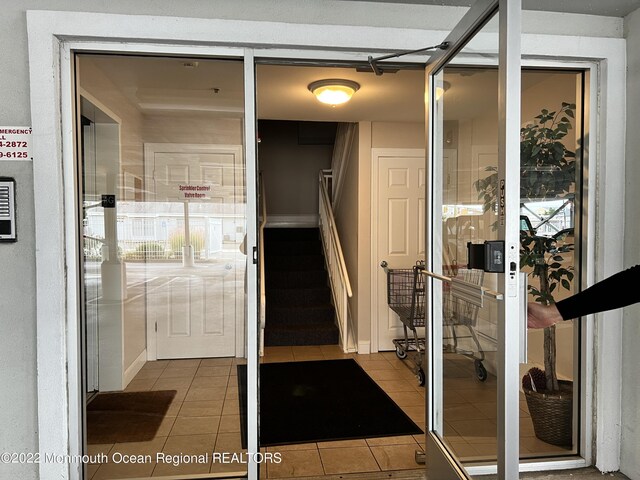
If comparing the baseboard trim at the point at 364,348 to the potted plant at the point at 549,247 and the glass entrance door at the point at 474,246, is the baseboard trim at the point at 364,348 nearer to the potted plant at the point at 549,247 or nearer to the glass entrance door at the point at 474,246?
the potted plant at the point at 549,247

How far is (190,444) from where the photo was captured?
8.36ft

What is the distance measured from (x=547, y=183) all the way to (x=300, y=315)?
3.73m

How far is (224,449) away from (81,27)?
2235mm

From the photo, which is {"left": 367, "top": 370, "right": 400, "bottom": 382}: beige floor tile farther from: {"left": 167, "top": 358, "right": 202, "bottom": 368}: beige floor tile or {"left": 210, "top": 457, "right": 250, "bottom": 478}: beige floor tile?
{"left": 167, "top": 358, "right": 202, "bottom": 368}: beige floor tile

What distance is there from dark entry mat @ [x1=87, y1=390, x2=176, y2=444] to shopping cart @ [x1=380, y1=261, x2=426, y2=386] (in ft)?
8.58

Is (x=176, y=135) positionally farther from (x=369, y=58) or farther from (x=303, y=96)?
(x=303, y=96)

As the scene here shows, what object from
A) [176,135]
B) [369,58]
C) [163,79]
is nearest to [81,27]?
[163,79]

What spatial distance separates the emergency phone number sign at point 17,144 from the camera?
85.7 inches

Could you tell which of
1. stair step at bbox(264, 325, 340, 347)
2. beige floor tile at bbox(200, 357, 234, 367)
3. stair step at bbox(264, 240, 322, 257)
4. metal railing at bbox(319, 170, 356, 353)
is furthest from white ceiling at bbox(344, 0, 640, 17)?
stair step at bbox(264, 240, 322, 257)

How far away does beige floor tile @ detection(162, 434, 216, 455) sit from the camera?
2539mm

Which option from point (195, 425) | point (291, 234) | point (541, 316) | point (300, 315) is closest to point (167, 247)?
point (195, 425)

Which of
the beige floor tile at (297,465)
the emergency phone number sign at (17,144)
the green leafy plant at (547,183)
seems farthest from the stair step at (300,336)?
the emergency phone number sign at (17,144)

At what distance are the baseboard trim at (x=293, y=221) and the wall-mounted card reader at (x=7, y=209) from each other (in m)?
5.64

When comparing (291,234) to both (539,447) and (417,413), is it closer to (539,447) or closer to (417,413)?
(417,413)
